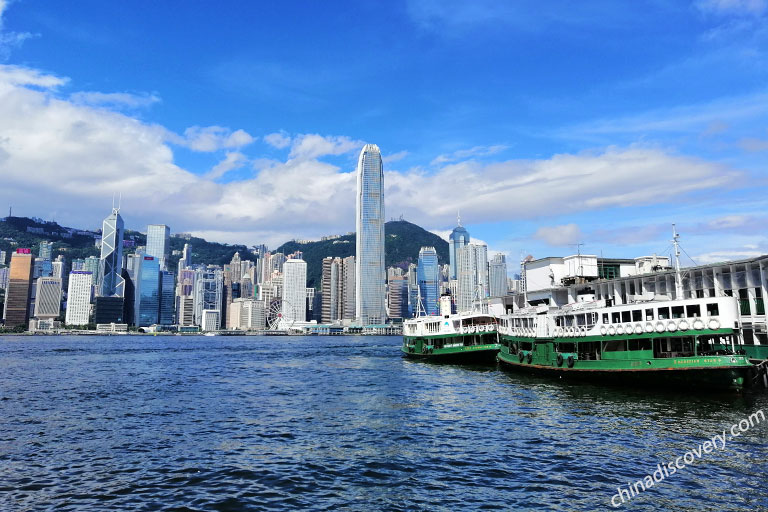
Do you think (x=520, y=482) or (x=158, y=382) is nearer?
(x=520, y=482)

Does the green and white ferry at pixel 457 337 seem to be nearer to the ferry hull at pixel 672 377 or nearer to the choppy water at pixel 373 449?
the ferry hull at pixel 672 377

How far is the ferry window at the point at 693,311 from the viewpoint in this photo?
135 feet

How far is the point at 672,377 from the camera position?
40.9 m

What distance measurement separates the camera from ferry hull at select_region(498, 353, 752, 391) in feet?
125

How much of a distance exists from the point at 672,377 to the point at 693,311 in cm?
594

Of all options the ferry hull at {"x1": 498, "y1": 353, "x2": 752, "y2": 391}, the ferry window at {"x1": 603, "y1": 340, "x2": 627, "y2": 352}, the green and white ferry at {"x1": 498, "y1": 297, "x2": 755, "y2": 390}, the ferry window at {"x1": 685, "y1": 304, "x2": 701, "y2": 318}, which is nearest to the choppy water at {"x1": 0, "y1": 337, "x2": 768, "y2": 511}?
the ferry hull at {"x1": 498, "y1": 353, "x2": 752, "y2": 391}

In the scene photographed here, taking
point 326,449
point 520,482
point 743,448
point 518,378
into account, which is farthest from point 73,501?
point 518,378

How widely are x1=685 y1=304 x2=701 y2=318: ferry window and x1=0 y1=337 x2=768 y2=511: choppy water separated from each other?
711 centimetres

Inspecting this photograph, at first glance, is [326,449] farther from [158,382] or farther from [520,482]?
[158,382]

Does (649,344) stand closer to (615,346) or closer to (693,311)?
(615,346)

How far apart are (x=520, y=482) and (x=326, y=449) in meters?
10.7

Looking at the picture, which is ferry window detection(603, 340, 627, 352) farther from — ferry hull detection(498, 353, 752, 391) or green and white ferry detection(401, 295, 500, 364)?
green and white ferry detection(401, 295, 500, 364)

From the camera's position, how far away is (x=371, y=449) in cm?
2706

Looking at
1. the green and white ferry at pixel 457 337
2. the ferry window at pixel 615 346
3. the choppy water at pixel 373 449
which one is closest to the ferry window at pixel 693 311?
the ferry window at pixel 615 346
